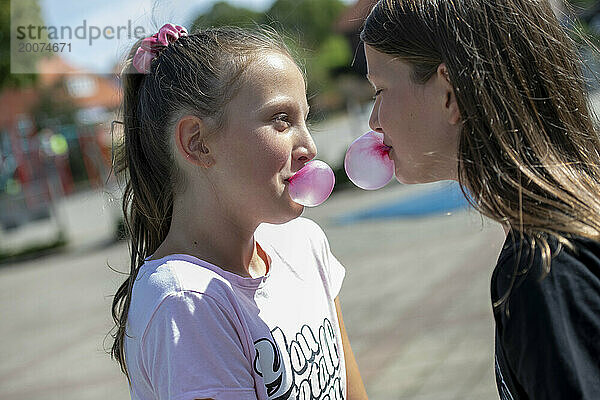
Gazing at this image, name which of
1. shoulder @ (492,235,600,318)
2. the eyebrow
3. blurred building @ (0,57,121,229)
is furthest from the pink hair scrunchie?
blurred building @ (0,57,121,229)

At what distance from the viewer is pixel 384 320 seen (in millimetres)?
6027

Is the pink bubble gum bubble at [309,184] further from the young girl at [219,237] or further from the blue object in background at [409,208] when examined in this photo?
the blue object in background at [409,208]

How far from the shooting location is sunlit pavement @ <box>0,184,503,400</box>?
4824 mm

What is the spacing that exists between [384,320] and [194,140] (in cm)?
465

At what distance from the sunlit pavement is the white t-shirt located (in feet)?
4.88

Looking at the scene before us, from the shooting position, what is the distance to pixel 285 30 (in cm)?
201

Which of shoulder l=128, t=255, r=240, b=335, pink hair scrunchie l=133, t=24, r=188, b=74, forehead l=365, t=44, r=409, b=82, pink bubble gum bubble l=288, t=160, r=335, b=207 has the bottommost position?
shoulder l=128, t=255, r=240, b=335

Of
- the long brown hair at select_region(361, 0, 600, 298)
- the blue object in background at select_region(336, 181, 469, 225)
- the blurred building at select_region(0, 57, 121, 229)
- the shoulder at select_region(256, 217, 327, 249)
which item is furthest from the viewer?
the blurred building at select_region(0, 57, 121, 229)

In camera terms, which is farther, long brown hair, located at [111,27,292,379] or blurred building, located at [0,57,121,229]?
blurred building, located at [0,57,121,229]

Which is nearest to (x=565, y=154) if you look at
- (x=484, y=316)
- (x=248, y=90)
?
(x=248, y=90)

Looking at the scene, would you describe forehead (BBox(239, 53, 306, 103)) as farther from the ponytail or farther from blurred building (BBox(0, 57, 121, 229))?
blurred building (BBox(0, 57, 121, 229))

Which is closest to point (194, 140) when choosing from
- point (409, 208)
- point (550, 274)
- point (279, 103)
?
point (279, 103)

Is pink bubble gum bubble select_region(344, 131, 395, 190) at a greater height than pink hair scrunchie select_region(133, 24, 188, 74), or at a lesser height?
lesser

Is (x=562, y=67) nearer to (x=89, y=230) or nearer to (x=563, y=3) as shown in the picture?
(x=563, y=3)
